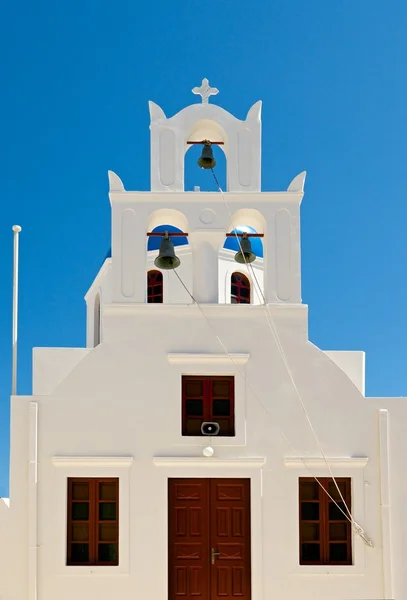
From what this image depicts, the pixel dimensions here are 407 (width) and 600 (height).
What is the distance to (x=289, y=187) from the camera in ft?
57.6

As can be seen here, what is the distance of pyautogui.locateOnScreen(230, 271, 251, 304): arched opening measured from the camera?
2275 cm

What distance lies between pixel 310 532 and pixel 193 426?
2768mm

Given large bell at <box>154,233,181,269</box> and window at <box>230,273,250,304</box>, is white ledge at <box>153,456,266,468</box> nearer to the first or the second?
large bell at <box>154,233,181,269</box>

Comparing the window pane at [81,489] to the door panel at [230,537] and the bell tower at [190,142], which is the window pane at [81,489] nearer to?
the door panel at [230,537]

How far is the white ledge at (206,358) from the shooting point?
16922 millimetres

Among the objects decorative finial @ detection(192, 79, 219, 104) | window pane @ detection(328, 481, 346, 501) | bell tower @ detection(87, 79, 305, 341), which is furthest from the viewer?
decorative finial @ detection(192, 79, 219, 104)

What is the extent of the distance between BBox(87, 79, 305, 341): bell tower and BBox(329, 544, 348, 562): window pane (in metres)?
4.41

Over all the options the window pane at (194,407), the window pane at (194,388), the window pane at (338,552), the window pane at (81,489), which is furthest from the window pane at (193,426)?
the window pane at (338,552)

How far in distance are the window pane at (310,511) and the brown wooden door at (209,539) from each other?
3.20 feet

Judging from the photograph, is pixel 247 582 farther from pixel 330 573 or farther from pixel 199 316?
pixel 199 316

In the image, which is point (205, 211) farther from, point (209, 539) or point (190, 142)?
point (209, 539)

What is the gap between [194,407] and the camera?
17.0m

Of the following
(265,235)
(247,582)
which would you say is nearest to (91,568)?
(247,582)

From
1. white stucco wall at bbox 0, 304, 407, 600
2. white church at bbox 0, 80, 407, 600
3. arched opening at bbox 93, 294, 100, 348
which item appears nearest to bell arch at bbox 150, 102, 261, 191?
white church at bbox 0, 80, 407, 600
